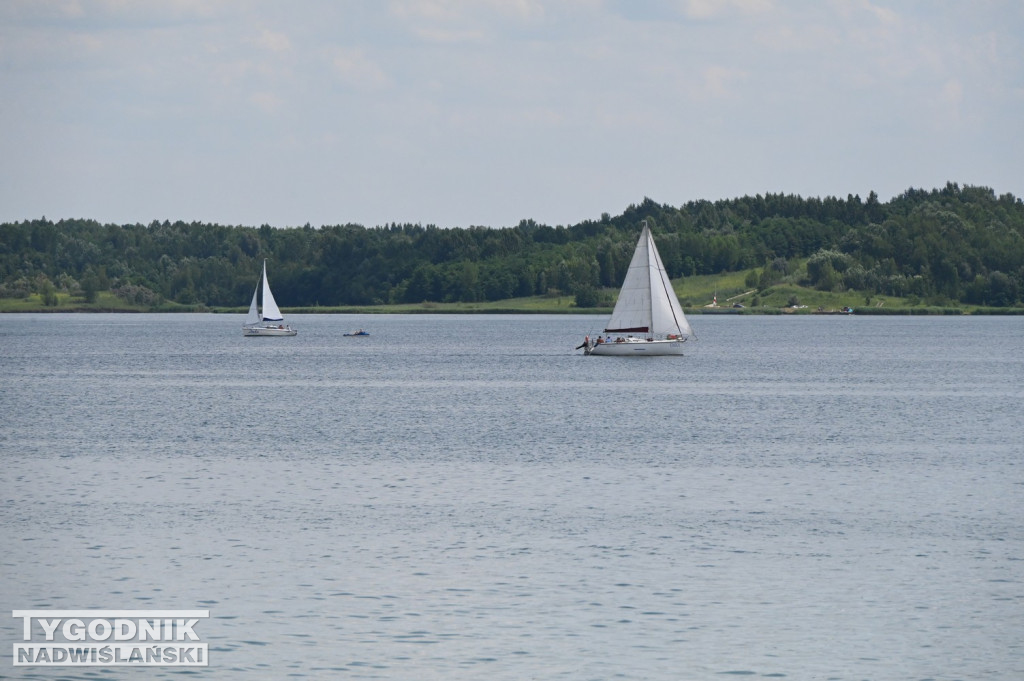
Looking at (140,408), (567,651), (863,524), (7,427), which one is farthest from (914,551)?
(140,408)

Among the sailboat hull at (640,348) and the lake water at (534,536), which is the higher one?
the sailboat hull at (640,348)

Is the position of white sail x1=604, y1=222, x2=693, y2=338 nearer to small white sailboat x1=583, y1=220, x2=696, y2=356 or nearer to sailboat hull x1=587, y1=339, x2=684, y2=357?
small white sailboat x1=583, y1=220, x2=696, y2=356

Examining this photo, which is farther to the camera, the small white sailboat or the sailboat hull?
the sailboat hull

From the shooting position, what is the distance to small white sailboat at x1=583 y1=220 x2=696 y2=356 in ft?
469

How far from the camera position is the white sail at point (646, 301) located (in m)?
143

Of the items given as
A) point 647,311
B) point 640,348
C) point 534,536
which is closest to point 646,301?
point 647,311

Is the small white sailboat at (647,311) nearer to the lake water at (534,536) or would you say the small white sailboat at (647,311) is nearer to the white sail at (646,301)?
the white sail at (646,301)

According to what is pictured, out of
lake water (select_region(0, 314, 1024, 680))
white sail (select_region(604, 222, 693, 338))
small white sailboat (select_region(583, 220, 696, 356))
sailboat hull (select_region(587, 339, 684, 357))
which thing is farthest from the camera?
sailboat hull (select_region(587, 339, 684, 357))

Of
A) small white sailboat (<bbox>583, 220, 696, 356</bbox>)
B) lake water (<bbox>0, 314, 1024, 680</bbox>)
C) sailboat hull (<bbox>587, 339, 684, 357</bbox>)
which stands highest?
small white sailboat (<bbox>583, 220, 696, 356</bbox>)

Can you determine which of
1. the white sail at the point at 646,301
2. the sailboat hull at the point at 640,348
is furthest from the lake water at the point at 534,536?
the sailboat hull at the point at 640,348

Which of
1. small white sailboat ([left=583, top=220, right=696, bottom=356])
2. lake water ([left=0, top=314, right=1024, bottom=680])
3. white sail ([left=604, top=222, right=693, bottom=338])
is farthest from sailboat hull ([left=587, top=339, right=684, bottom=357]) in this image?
lake water ([left=0, top=314, right=1024, bottom=680])

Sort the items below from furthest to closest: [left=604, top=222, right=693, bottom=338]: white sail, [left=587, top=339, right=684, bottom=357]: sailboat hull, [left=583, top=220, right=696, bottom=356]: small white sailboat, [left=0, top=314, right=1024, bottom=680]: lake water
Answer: [left=587, top=339, right=684, bottom=357]: sailboat hull, [left=583, top=220, right=696, bottom=356]: small white sailboat, [left=604, top=222, right=693, bottom=338]: white sail, [left=0, top=314, right=1024, bottom=680]: lake water

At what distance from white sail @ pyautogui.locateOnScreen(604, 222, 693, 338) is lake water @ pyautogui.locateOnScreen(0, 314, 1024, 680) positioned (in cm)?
4511

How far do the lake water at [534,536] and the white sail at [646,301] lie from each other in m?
45.1
